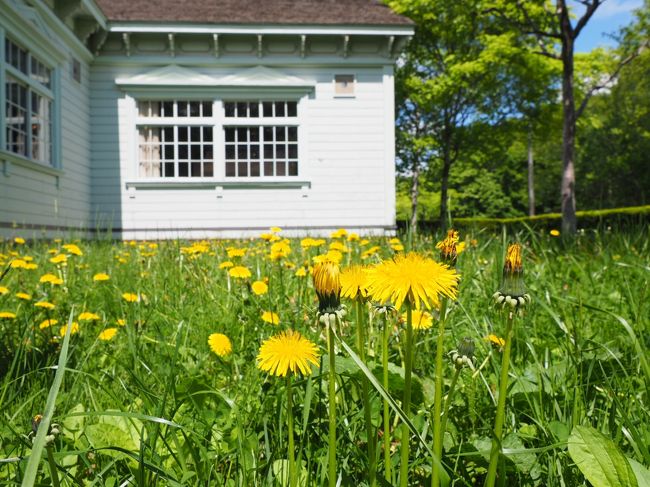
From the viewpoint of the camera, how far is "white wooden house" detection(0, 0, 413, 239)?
442 inches

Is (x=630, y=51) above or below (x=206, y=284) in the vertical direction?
above

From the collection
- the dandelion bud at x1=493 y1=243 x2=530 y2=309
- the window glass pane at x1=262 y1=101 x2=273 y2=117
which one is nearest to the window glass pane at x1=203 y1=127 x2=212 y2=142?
the window glass pane at x1=262 y1=101 x2=273 y2=117

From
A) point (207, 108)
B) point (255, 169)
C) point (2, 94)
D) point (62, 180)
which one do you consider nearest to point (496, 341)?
point (2, 94)

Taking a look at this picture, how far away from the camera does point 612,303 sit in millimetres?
2320

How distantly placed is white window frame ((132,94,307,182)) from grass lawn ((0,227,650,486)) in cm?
909

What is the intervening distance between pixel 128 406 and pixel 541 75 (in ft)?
54.5

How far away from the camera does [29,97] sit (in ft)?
28.1

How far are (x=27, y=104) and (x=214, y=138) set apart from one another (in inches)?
156

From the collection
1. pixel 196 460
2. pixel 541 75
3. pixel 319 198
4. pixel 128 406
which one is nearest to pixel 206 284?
pixel 128 406

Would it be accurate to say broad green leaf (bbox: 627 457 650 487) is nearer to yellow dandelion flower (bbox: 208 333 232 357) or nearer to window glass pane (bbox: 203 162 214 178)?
yellow dandelion flower (bbox: 208 333 232 357)

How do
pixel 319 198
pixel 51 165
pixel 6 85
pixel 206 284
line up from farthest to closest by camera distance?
pixel 319 198 < pixel 51 165 < pixel 6 85 < pixel 206 284

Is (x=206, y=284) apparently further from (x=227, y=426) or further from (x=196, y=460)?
(x=196, y=460)

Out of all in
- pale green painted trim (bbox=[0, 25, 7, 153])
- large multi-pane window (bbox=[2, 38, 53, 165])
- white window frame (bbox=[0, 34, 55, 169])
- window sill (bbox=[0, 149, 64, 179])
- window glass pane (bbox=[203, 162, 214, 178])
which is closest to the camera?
pale green painted trim (bbox=[0, 25, 7, 153])

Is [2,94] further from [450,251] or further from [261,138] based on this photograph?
[450,251]
